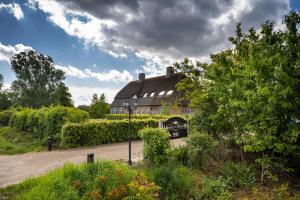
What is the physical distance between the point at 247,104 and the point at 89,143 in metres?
10.5

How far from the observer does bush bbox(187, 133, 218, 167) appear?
7867 mm

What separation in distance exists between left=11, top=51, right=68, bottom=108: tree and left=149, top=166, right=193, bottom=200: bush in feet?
142

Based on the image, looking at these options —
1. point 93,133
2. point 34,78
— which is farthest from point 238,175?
point 34,78

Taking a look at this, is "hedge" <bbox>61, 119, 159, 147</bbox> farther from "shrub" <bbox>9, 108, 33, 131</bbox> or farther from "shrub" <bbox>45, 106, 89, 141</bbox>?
"shrub" <bbox>9, 108, 33, 131</bbox>

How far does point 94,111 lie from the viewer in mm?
40281

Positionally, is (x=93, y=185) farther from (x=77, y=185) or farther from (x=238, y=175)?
(x=238, y=175)

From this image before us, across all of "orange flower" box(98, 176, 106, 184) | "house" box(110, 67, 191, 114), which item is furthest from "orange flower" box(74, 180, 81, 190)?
"house" box(110, 67, 191, 114)

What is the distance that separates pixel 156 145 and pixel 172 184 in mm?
1906

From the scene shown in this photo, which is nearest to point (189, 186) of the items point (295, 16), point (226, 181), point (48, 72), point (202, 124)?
point (226, 181)

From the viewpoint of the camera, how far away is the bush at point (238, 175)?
677 centimetres

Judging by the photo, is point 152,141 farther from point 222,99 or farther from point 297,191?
point 297,191

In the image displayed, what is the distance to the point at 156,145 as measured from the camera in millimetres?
7801

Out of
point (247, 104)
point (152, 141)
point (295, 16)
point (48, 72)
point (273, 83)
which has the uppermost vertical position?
point (48, 72)

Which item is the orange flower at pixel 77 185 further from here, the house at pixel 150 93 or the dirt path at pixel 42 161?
the house at pixel 150 93
